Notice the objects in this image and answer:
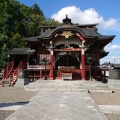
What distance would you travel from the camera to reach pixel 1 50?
30.9 metres

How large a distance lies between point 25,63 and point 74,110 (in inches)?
682

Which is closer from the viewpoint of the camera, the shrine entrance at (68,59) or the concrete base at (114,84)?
the concrete base at (114,84)

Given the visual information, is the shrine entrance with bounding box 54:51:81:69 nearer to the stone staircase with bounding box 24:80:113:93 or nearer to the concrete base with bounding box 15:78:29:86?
the concrete base with bounding box 15:78:29:86

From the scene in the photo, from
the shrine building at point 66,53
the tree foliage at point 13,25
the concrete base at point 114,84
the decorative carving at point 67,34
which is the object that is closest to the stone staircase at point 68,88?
the concrete base at point 114,84

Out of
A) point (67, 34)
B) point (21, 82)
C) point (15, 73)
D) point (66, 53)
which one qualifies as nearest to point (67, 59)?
point (66, 53)

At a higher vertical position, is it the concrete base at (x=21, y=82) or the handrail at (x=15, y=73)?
the handrail at (x=15, y=73)

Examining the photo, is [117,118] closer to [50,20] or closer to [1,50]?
[1,50]

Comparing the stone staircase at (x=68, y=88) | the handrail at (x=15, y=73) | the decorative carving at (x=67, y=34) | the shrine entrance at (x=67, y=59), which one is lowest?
the stone staircase at (x=68, y=88)

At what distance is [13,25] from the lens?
39.5 metres

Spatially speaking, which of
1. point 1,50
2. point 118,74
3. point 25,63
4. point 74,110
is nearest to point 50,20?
point 1,50

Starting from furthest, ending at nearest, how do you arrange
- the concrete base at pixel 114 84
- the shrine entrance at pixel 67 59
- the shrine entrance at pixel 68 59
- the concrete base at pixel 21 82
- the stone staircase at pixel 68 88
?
the shrine entrance at pixel 67 59
the shrine entrance at pixel 68 59
the concrete base at pixel 21 82
the concrete base at pixel 114 84
the stone staircase at pixel 68 88

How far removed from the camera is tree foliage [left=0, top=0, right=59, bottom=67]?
32747 millimetres

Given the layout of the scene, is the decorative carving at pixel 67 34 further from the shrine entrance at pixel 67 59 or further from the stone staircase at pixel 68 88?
the stone staircase at pixel 68 88

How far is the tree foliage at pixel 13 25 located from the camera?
32.7 m
